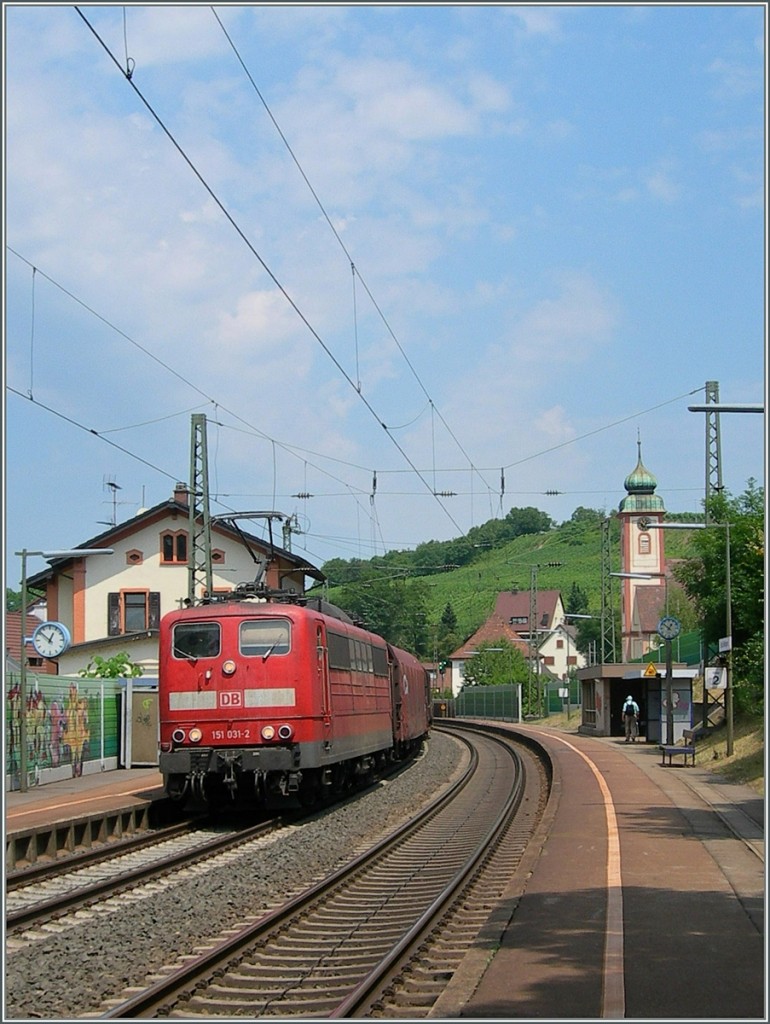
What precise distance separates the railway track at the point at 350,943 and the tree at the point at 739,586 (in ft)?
51.0

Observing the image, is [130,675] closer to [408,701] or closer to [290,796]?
[408,701]

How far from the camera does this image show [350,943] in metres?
10.1

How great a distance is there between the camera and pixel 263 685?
17.7 metres

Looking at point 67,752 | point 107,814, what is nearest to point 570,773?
point 67,752

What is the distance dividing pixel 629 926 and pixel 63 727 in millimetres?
16960

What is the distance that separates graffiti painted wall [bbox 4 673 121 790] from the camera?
2184cm

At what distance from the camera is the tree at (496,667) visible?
8956cm

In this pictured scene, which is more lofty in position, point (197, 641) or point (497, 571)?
point (497, 571)

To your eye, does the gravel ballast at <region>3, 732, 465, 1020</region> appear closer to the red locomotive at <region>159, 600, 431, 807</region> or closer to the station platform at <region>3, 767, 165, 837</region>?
the red locomotive at <region>159, 600, 431, 807</region>

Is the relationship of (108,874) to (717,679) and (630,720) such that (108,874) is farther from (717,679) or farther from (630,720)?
(630,720)

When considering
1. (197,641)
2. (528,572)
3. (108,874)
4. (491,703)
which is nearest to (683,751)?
(197,641)

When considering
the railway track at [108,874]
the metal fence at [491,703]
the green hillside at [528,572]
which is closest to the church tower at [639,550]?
the metal fence at [491,703]

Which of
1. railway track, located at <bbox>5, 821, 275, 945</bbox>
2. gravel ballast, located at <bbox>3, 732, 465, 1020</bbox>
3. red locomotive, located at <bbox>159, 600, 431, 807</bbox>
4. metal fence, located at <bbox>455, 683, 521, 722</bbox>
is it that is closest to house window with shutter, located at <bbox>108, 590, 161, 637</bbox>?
metal fence, located at <bbox>455, 683, 521, 722</bbox>

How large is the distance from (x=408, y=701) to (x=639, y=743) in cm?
921
